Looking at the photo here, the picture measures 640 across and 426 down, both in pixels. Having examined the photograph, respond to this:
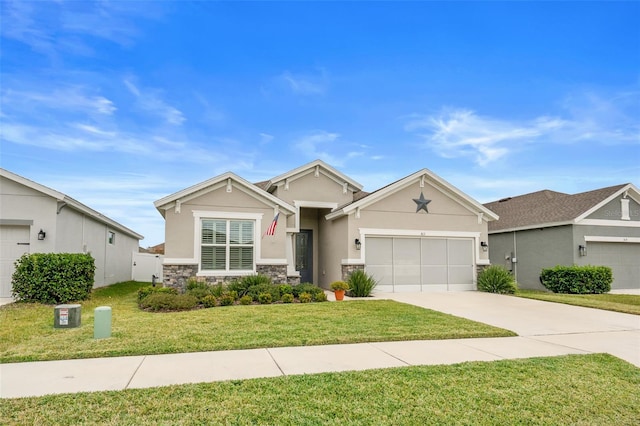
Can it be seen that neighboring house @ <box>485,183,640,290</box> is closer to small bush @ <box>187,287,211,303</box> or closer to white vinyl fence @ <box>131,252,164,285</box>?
small bush @ <box>187,287,211,303</box>

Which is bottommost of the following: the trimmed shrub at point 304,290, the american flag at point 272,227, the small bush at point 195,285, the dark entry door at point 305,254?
the trimmed shrub at point 304,290

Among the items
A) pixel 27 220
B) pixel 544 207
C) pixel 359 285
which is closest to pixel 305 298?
pixel 359 285

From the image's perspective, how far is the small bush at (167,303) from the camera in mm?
10711

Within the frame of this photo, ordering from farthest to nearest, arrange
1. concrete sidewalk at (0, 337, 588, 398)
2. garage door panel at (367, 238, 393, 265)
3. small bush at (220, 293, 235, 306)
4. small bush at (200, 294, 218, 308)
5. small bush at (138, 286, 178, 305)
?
garage door panel at (367, 238, 393, 265) → small bush at (138, 286, 178, 305) → small bush at (220, 293, 235, 306) → small bush at (200, 294, 218, 308) → concrete sidewalk at (0, 337, 588, 398)

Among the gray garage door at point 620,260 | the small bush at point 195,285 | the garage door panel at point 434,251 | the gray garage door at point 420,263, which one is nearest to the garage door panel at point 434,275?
the gray garage door at point 420,263

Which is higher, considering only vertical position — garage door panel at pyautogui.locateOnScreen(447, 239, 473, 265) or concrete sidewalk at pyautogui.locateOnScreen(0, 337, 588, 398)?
garage door panel at pyautogui.locateOnScreen(447, 239, 473, 265)

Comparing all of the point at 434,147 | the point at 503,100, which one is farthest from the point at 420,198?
→ the point at 503,100

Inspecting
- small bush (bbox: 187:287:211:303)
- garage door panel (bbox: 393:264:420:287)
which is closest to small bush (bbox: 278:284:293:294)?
small bush (bbox: 187:287:211:303)

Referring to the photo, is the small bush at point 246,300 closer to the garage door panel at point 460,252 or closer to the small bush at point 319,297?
the small bush at point 319,297

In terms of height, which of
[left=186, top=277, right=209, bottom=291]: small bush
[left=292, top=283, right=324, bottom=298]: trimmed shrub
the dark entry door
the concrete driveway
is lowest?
the concrete driveway

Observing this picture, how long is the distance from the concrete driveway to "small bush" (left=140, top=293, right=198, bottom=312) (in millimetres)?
6795

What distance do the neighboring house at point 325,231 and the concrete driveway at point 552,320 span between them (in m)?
2.12

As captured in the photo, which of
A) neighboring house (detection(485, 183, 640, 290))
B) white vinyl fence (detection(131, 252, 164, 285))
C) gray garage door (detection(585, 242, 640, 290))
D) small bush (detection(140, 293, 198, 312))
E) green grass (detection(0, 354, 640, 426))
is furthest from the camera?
white vinyl fence (detection(131, 252, 164, 285))

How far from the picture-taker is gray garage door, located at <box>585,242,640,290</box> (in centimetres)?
1872
